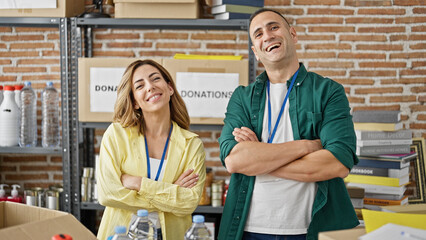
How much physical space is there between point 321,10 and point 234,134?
173 cm

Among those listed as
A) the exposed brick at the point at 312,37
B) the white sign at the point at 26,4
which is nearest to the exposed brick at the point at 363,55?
the exposed brick at the point at 312,37

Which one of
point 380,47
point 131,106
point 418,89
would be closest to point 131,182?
point 131,106

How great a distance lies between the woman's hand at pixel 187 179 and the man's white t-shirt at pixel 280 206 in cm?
30

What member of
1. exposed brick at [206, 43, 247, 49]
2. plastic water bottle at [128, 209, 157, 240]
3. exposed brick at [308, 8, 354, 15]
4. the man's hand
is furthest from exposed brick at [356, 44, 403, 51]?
plastic water bottle at [128, 209, 157, 240]

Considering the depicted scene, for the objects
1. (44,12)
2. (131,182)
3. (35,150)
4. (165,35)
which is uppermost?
(44,12)

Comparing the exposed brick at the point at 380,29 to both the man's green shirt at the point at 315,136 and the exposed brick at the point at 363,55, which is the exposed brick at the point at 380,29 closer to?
the exposed brick at the point at 363,55

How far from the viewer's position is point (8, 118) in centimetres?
288

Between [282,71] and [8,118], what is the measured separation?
6.26 ft

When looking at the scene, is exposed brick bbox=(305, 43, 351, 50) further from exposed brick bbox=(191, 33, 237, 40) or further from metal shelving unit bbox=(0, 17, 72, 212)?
metal shelving unit bbox=(0, 17, 72, 212)

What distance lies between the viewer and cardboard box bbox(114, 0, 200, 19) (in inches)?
109

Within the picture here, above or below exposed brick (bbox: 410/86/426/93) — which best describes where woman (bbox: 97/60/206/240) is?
below

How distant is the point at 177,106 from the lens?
6.84 feet

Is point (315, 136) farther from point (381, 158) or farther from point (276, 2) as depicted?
point (276, 2)

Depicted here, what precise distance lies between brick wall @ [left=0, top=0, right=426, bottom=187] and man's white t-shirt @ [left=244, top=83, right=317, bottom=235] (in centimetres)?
156
